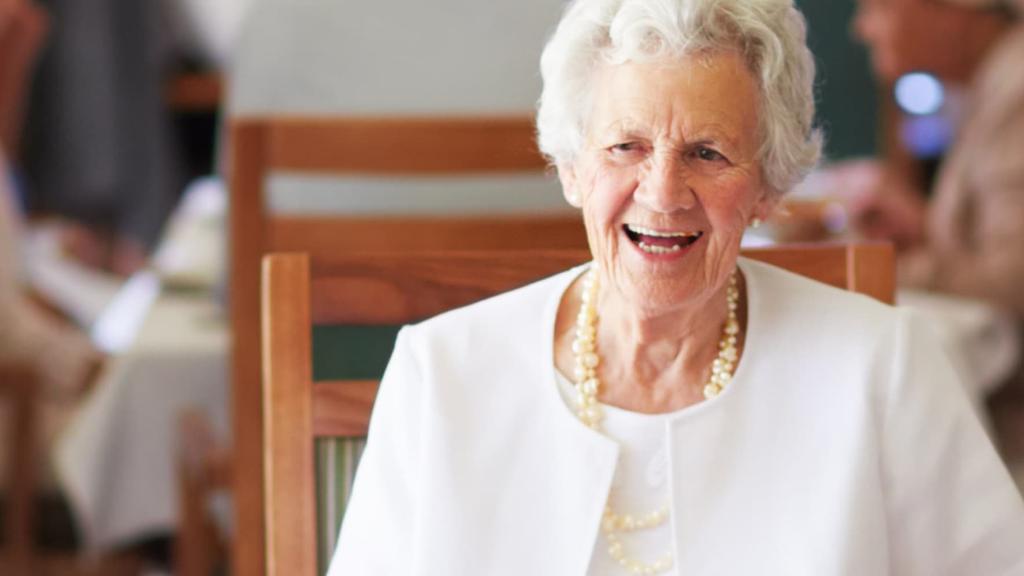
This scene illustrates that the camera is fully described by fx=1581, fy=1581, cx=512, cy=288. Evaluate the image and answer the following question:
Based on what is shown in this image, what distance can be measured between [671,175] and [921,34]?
84.9 inches

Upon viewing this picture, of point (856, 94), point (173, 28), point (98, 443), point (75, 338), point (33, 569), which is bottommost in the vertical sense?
point (33, 569)

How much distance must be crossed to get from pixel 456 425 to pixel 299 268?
0.69 feet

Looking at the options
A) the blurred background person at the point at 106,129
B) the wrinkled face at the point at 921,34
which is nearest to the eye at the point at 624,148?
the wrinkled face at the point at 921,34

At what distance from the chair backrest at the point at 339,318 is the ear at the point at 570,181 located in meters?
0.09

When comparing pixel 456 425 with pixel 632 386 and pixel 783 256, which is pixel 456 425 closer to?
pixel 632 386

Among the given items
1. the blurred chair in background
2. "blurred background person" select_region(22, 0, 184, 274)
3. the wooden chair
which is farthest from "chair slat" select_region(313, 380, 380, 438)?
"blurred background person" select_region(22, 0, 184, 274)

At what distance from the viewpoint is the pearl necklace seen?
1.29m

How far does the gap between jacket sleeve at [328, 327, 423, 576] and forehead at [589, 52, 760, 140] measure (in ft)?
0.94

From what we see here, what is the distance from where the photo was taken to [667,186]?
4.02 feet

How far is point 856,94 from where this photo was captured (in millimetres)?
4797

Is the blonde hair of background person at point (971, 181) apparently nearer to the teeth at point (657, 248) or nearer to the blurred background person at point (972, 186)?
the blurred background person at point (972, 186)

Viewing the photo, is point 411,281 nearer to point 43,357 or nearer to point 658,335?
point 658,335

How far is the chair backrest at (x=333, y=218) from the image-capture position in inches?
71.3

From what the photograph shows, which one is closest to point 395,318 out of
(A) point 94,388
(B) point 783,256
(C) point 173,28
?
(B) point 783,256
